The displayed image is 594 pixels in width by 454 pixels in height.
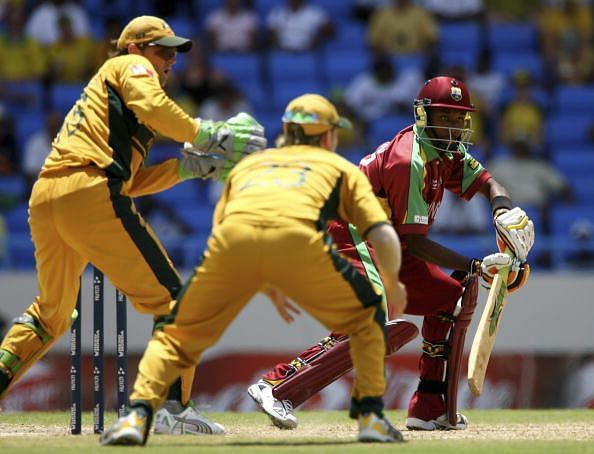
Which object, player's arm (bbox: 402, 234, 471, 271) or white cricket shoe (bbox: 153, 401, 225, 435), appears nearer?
white cricket shoe (bbox: 153, 401, 225, 435)

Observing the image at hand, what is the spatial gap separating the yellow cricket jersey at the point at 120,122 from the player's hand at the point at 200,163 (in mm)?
186

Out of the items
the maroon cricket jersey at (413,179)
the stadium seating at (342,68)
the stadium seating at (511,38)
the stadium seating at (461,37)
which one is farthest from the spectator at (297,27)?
the maroon cricket jersey at (413,179)

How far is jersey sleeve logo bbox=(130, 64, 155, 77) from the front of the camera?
6.75 m

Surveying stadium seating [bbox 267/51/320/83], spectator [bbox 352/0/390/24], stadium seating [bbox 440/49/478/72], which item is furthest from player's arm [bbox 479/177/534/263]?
spectator [bbox 352/0/390/24]

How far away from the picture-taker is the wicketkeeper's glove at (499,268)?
745 centimetres

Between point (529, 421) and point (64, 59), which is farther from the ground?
point (64, 59)

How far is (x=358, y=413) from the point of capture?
6379mm

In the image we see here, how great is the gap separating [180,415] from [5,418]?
6.40ft

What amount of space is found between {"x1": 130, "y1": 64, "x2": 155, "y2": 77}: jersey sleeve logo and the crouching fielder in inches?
28.4

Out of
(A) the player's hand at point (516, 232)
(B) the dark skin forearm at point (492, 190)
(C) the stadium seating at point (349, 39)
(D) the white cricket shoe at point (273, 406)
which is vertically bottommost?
(D) the white cricket shoe at point (273, 406)

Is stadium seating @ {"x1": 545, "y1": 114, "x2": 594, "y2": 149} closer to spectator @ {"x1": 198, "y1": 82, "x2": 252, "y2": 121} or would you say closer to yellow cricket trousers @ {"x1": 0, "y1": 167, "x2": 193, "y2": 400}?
spectator @ {"x1": 198, "y1": 82, "x2": 252, "y2": 121}

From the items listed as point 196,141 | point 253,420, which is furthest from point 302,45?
point 196,141

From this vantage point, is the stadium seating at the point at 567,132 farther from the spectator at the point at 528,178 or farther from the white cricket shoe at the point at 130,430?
the white cricket shoe at the point at 130,430

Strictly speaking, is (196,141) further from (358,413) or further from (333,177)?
(358,413)
